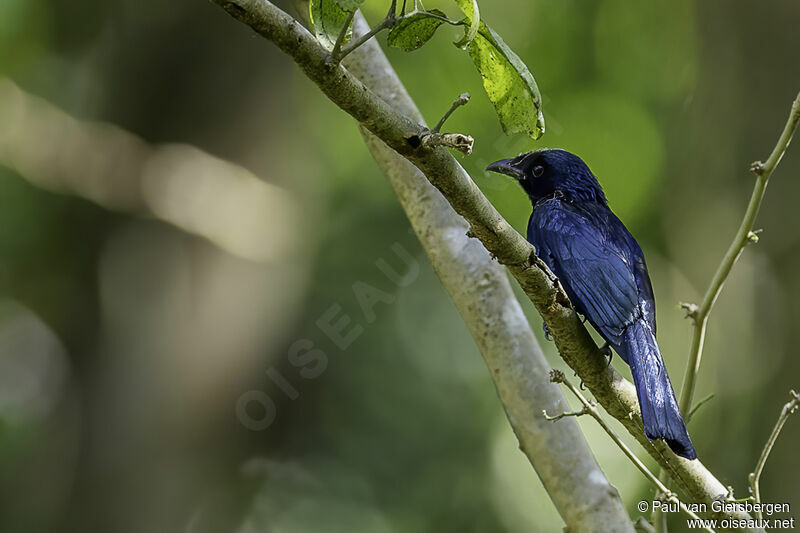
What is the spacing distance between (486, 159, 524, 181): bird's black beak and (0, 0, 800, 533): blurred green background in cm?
126

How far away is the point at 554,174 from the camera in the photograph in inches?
146

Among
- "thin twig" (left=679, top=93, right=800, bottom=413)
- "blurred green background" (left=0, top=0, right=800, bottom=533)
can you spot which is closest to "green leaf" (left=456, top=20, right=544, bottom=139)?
"thin twig" (left=679, top=93, right=800, bottom=413)

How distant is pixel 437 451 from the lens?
7422 mm

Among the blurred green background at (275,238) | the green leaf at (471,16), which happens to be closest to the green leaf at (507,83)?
the green leaf at (471,16)

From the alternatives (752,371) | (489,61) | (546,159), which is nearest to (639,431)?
(489,61)

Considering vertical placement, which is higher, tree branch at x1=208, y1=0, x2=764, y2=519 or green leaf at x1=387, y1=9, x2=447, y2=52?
green leaf at x1=387, y1=9, x2=447, y2=52

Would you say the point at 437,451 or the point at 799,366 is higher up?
the point at 799,366

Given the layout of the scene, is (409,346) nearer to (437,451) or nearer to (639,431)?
(437,451)

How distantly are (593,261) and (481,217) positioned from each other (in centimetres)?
130

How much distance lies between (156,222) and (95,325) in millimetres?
953

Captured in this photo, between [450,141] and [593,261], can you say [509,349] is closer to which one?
[593,261]

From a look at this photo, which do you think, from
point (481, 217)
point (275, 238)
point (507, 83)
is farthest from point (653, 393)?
point (275, 238)

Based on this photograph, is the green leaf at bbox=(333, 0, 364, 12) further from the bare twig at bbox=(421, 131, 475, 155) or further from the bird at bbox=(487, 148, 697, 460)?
the bird at bbox=(487, 148, 697, 460)

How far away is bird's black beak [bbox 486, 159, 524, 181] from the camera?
377 centimetres
